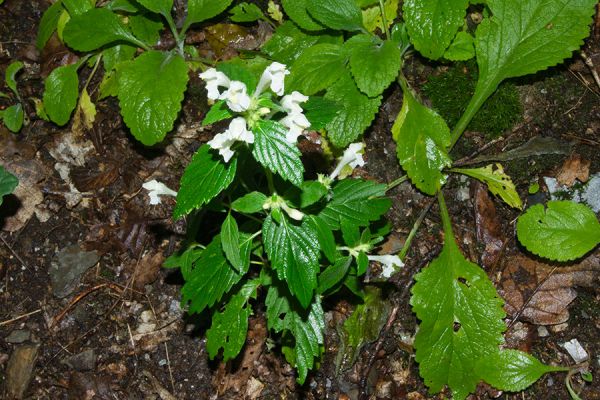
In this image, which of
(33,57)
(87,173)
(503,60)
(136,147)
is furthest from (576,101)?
(33,57)

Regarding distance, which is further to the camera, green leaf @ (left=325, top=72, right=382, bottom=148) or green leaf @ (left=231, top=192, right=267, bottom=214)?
green leaf @ (left=325, top=72, right=382, bottom=148)

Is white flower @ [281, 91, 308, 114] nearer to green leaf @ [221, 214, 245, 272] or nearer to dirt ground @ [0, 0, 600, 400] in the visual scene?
green leaf @ [221, 214, 245, 272]

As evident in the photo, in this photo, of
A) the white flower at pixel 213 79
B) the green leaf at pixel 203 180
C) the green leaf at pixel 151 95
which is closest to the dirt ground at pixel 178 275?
the green leaf at pixel 151 95

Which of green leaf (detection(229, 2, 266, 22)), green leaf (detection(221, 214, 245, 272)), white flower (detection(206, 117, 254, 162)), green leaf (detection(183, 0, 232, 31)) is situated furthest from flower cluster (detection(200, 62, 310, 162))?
green leaf (detection(229, 2, 266, 22))

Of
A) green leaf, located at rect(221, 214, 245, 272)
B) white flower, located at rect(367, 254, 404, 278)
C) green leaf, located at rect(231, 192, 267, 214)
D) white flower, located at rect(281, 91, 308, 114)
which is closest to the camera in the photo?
white flower, located at rect(281, 91, 308, 114)

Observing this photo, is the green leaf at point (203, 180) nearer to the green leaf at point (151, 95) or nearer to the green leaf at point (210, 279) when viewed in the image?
the green leaf at point (210, 279)

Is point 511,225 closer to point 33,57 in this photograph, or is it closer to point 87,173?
point 87,173
